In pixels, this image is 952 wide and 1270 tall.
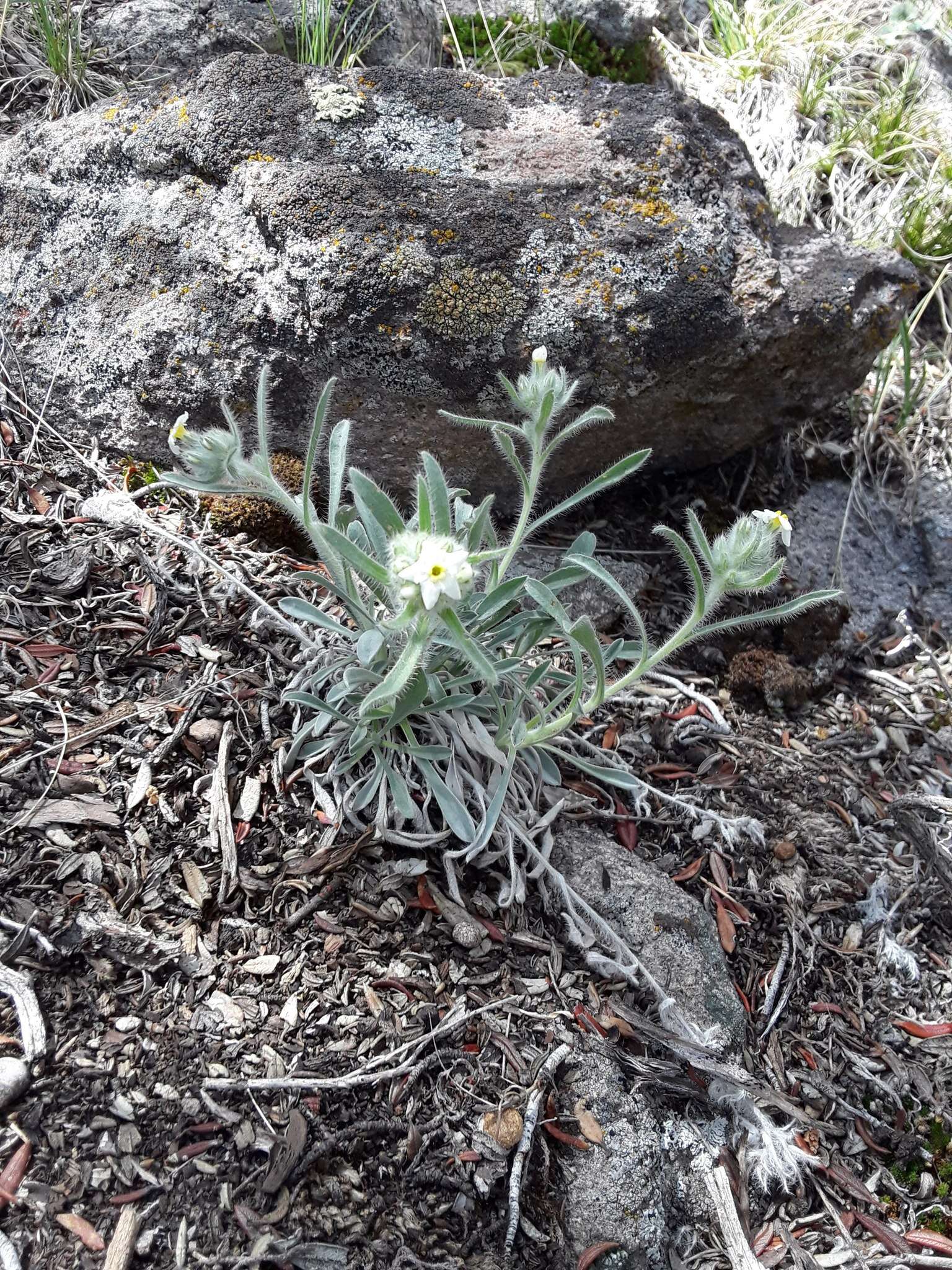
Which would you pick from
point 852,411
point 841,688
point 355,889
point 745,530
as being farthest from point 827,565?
point 355,889

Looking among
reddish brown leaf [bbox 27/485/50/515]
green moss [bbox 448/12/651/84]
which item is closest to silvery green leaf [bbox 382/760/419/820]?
reddish brown leaf [bbox 27/485/50/515]

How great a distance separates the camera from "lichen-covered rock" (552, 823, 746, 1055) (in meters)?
1.96

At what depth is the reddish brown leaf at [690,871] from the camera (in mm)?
2207

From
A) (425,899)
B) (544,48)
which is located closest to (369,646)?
(425,899)

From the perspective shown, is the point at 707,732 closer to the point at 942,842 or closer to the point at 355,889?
the point at 942,842

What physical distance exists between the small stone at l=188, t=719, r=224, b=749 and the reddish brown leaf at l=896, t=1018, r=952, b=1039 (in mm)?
1771

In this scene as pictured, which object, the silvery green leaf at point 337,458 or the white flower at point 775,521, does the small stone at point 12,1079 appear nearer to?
the silvery green leaf at point 337,458

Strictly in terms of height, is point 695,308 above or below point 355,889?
above

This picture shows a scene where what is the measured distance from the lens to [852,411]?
3.50 meters

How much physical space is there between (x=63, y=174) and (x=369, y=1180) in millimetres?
2742

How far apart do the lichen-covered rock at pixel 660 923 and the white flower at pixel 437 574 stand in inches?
36.3

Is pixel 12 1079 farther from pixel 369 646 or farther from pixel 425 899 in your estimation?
pixel 369 646

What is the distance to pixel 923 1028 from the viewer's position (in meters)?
2.14

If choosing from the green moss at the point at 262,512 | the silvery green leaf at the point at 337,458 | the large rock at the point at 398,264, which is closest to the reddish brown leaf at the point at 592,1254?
the silvery green leaf at the point at 337,458
